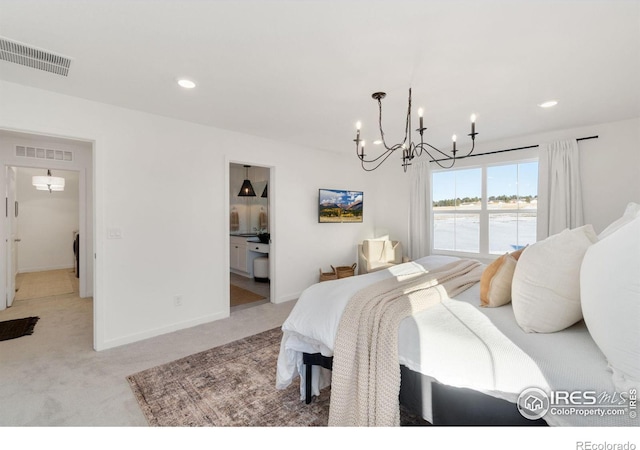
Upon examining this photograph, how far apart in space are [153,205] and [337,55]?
2458 millimetres

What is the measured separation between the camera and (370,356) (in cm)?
146

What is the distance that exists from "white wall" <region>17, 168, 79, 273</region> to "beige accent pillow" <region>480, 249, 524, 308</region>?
8.02 meters

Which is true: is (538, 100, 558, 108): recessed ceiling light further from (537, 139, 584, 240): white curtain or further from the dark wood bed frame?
the dark wood bed frame

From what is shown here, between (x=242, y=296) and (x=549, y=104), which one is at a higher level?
(x=549, y=104)

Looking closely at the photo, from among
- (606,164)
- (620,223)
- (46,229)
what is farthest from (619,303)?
(46,229)

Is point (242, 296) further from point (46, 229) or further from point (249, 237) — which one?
point (46, 229)

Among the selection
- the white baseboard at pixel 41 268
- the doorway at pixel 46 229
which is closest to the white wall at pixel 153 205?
the doorway at pixel 46 229

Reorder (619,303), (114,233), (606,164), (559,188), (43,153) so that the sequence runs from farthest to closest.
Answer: (43,153), (559,188), (606,164), (114,233), (619,303)

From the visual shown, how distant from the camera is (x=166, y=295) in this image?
3199 mm

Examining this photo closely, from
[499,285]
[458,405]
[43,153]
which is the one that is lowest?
[458,405]

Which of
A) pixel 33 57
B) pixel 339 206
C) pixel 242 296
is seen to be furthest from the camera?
pixel 339 206

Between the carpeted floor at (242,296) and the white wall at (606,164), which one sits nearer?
the white wall at (606,164)

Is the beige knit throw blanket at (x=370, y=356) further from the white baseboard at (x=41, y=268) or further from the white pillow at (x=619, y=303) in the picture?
the white baseboard at (x=41, y=268)

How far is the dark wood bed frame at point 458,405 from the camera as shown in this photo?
43.8 inches
